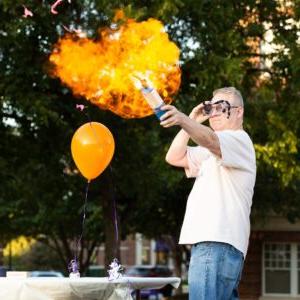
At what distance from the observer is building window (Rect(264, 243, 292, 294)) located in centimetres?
3052

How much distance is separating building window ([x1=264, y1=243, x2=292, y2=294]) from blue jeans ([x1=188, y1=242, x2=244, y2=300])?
1048 inches

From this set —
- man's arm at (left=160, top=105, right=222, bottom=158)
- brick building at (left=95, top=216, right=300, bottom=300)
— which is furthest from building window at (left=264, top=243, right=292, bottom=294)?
man's arm at (left=160, top=105, right=222, bottom=158)

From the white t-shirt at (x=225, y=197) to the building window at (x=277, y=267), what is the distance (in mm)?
26582

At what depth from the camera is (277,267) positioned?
3080 centimetres

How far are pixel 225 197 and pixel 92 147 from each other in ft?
14.0

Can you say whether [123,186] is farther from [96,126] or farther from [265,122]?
[96,126]

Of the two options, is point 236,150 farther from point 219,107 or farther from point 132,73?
point 132,73

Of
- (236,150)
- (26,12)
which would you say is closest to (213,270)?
(236,150)

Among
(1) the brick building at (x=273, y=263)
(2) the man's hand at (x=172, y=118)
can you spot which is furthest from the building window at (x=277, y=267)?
(2) the man's hand at (x=172, y=118)

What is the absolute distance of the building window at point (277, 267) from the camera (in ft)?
100

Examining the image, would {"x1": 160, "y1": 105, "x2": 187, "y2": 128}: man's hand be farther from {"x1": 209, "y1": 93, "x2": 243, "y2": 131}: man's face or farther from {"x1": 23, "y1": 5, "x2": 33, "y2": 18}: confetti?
{"x1": 23, "y1": 5, "x2": 33, "y2": 18}: confetti

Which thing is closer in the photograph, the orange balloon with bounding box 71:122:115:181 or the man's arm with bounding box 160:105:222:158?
the man's arm with bounding box 160:105:222:158

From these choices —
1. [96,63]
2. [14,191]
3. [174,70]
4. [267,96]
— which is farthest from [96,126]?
[14,191]

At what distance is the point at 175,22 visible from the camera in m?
15.0
